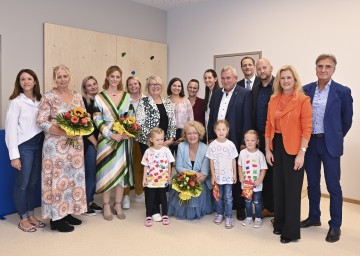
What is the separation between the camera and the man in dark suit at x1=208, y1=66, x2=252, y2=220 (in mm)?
3549

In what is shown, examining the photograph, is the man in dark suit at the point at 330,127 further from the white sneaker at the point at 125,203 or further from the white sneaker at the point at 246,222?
the white sneaker at the point at 125,203

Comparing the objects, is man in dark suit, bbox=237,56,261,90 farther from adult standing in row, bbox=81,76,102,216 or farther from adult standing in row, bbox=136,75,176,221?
adult standing in row, bbox=81,76,102,216

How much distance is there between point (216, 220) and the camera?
3549 millimetres

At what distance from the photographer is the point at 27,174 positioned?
325 centimetres

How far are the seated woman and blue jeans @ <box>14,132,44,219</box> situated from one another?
1.38 metres

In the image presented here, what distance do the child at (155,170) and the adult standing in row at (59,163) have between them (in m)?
0.64

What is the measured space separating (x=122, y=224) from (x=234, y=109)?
1610 mm

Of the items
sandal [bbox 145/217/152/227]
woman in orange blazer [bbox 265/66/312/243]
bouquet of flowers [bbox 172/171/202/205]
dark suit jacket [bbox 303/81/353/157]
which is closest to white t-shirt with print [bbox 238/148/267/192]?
woman in orange blazer [bbox 265/66/312/243]

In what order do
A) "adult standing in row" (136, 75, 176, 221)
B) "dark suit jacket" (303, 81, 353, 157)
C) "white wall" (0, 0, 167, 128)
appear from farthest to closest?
"white wall" (0, 0, 167, 128) → "adult standing in row" (136, 75, 176, 221) → "dark suit jacket" (303, 81, 353, 157)

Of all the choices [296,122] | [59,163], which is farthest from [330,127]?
[59,163]

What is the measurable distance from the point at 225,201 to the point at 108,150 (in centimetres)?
128

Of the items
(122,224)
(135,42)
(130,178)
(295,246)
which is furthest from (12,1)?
(295,246)

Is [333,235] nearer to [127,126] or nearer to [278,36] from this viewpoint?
[127,126]

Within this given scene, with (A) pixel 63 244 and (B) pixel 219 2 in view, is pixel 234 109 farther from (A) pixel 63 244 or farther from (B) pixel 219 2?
(B) pixel 219 2
